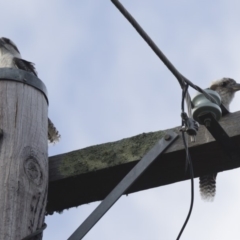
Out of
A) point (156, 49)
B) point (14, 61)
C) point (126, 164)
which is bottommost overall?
point (126, 164)

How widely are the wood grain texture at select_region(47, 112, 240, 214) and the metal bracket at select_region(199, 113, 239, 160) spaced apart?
6 cm

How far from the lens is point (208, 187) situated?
21.7 feet

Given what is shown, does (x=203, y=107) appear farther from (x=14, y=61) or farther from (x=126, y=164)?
(x=14, y=61)

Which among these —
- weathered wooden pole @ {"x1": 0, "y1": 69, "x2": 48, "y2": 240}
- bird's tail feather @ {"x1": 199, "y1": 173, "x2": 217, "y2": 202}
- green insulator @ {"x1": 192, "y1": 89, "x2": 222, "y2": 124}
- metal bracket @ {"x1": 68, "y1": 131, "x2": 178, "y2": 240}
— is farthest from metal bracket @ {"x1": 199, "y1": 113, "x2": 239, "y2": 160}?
bird's tail feather @ {"x1": 199, "y1": 173, "x2": 217, "y2": 202}

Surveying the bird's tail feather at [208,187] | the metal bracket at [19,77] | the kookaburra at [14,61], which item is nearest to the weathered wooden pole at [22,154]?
the metal bracket at [19,77]

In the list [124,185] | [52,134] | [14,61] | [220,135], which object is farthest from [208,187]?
[124,185]

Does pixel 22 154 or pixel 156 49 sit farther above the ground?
pixel 156 49

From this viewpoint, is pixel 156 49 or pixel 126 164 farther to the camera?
pixel 126 164

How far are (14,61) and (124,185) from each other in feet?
17.3

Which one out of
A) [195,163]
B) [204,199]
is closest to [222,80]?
[204,199]

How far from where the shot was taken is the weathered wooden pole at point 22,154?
287 cm

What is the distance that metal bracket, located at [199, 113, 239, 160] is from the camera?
330 centimetres

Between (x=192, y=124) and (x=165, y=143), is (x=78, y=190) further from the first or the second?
(x=192, y=124)

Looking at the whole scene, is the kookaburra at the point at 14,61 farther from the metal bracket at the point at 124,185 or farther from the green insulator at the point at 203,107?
the green insulator at the point at 203,107
